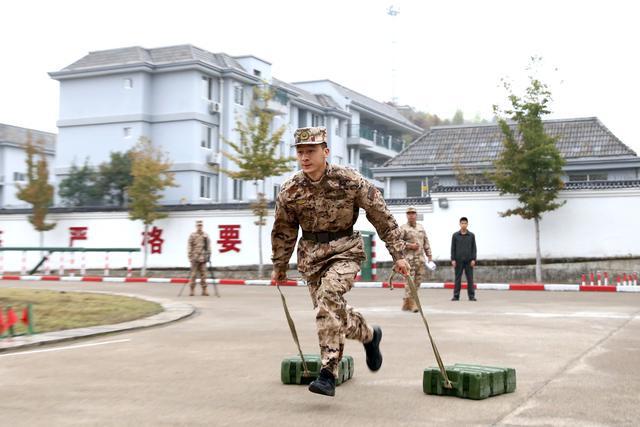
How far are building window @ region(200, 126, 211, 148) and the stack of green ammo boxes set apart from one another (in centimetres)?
3768

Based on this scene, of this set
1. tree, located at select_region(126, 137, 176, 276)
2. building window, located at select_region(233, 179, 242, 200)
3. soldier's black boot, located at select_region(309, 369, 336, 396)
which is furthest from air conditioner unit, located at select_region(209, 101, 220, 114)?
soldier's black boot, located at select_region(309, 369, 336, 396)

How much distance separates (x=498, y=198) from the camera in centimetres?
2823

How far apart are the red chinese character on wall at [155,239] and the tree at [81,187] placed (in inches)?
355

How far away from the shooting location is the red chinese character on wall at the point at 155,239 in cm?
3294

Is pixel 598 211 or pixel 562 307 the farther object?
pixel 598 211

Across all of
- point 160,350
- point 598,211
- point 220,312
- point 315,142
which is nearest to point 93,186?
point 598,211

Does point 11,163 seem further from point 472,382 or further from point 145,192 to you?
point 472,382

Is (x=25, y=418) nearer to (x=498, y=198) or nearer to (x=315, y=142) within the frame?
(x=315, y=142)

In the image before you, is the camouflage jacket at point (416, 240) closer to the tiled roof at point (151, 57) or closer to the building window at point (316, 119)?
the tiled roof at point (151, 57)

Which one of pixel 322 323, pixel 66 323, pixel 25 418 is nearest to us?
pixel 25 418

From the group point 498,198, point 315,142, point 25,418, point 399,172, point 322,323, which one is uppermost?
point 399,172

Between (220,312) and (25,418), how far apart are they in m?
9.49

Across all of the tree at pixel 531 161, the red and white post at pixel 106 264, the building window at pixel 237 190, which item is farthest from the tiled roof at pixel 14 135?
the tree at pixel 531 161

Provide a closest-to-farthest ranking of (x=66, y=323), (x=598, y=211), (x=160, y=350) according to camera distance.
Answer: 1. (x=160, y=350)
2. (x=66, y=323)
3. (x=598, y=211)
